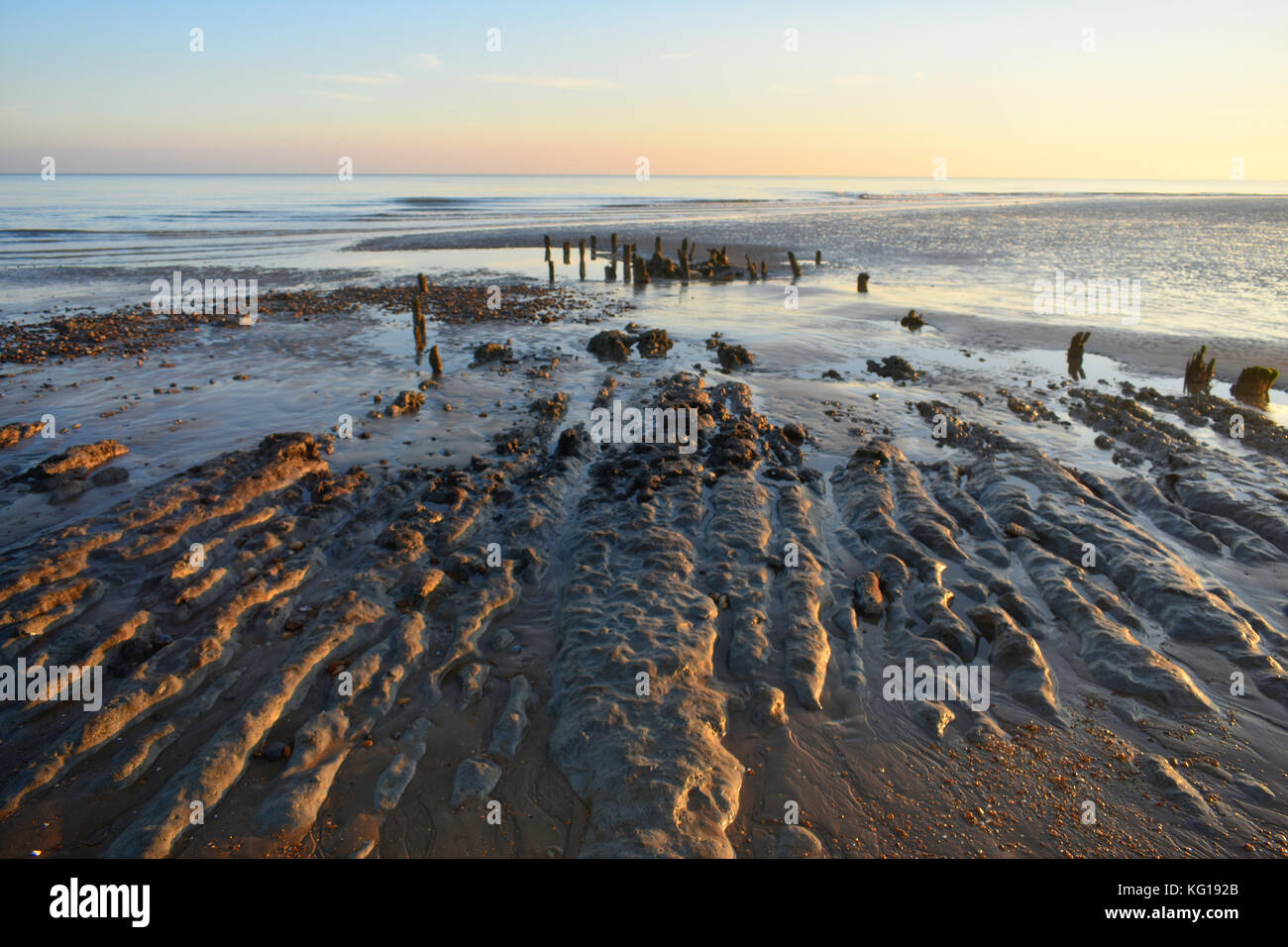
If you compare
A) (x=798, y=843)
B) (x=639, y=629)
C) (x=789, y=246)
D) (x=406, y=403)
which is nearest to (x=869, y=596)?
(x=639, y=629)

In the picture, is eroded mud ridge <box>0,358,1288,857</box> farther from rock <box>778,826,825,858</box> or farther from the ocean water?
the ocean water

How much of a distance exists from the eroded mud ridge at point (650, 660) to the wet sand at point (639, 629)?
0.04 metres

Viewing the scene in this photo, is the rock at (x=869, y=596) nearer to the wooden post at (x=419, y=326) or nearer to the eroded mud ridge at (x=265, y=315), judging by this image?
the wooden post at (x=419, y=326)

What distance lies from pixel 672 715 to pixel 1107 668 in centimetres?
541

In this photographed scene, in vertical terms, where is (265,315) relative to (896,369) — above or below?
above

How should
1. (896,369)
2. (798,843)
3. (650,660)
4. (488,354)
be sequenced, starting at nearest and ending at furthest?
(798,843) → (650,660) → (896,369) → (488,354)

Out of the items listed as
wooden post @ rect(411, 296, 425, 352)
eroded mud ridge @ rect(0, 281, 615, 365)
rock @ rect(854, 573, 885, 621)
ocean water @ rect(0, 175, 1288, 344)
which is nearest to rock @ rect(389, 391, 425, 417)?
wooden post @ rect(411, 296, 425, 352)

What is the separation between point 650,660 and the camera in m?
7.36

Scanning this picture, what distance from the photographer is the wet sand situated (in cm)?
559

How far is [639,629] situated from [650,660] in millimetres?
626

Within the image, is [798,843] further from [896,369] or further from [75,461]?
[896,369]

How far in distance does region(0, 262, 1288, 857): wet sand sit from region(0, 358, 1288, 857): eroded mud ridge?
42mm

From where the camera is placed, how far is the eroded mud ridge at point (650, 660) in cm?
555

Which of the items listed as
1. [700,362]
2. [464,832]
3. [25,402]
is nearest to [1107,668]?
[464,832]
